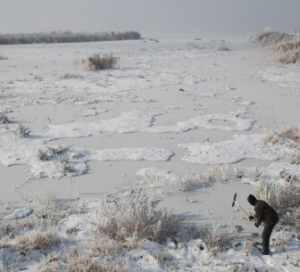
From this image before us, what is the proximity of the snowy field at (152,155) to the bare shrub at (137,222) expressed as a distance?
102mm

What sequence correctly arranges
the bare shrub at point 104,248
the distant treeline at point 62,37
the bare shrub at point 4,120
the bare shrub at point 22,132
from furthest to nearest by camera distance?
the distant treeline at point 62,37
the bare shrub at point 4,120
the bare shrub at point 22,132
the bare shrub at point 104,248

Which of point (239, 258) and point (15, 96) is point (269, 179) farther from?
point (15, 96)

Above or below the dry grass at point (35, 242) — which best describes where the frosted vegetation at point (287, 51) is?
above

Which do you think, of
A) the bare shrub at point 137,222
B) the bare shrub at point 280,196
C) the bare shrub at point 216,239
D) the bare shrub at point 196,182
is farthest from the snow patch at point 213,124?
the bare shrub at point 216,239

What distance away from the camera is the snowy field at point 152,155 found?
3404mm

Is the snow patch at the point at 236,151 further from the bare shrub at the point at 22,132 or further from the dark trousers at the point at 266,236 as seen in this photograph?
the bare shrub at the point at 22,132

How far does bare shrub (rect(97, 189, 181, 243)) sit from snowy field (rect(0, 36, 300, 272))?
102 millimetres

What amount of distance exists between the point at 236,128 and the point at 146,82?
5.12 metres

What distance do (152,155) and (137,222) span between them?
2.34 meters

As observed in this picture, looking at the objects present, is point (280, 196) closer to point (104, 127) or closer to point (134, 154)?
point (134, 154)

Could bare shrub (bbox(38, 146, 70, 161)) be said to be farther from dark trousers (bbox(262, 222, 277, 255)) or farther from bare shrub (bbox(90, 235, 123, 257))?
dark trousers (bbox(262, 222, 277, 255))

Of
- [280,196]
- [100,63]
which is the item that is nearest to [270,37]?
[100,63]

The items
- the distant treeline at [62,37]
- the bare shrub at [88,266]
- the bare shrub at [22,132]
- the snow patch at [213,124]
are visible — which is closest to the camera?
the bare shrub at [88,266]

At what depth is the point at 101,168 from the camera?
541 centimetres
